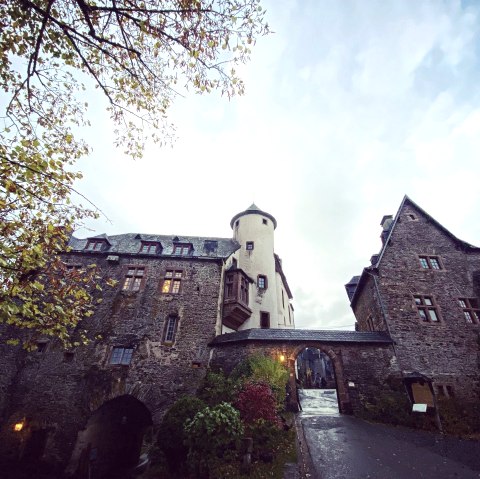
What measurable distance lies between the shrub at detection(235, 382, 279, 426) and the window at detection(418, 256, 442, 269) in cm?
1435

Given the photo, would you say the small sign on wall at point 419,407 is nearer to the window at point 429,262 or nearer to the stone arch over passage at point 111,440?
the window at point 429,262

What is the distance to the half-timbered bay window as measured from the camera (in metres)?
19.2

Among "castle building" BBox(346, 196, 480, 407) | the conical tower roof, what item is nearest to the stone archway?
"castle building" BBox(346, 196, 480, 407)

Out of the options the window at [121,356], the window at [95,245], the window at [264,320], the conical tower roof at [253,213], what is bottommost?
the window at [121,356]

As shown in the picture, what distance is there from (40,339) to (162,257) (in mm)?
8986

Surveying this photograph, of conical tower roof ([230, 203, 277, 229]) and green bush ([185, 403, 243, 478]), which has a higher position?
conical tower roof ([230, 203, 277, 229])

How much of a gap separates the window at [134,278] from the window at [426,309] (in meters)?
18.7

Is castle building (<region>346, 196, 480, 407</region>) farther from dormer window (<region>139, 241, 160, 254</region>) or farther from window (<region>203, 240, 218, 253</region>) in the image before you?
dormer window (<region>139, 241, 160, 254</region>)

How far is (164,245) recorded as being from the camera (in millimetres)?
22375

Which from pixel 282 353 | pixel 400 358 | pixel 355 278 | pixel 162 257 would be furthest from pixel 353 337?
pixel 162 257

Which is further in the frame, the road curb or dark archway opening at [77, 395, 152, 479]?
dark archway opening at [77, 395, 152, 479]

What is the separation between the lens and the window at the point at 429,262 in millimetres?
17641

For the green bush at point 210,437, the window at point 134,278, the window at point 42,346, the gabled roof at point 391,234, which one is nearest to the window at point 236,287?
the window at point 134,278

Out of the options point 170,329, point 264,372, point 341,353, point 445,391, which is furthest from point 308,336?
point 170,329
